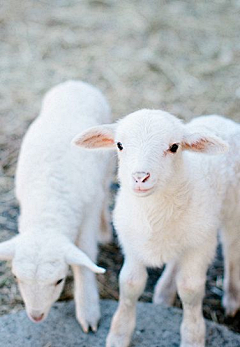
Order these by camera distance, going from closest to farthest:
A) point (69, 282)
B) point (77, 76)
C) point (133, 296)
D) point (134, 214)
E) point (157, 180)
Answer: point (157, 180), point (134, 214), point (133, 296), point (69, 282), point (77, 76)

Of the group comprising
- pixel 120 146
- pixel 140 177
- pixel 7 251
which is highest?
pixel 120 146

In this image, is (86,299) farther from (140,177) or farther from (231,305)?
(140,177)

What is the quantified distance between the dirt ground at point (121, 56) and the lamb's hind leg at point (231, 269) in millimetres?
1891

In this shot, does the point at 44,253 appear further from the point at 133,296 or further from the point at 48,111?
the point at 48,111

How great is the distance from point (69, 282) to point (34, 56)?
4153 mm

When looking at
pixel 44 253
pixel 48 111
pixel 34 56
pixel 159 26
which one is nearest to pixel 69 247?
pixel 44 253

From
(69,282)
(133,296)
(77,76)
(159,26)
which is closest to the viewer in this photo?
(133,296)

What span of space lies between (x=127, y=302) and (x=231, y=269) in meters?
1.08

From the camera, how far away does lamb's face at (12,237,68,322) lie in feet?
14.5

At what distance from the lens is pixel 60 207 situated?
5090 mm

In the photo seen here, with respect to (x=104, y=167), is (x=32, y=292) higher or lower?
lower

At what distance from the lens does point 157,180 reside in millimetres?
3773

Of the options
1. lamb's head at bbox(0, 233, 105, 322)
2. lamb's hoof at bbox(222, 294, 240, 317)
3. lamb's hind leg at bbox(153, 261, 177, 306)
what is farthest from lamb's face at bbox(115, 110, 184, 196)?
lamb's hoof at bbox(222, 294, 240, 317)

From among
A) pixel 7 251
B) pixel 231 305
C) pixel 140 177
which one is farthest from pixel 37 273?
pixel 231 305
